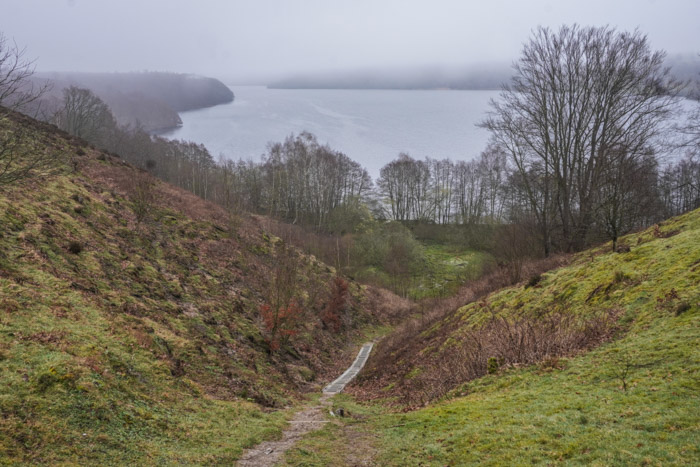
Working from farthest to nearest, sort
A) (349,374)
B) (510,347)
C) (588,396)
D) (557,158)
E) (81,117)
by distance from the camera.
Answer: (81,117)
(557,158)
(349,374)
(510,347)
(588,396)

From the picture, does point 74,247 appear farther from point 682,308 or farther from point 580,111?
point 580,111

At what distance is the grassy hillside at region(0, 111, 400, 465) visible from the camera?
8.85 metres

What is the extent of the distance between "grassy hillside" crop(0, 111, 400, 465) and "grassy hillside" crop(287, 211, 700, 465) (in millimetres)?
3923

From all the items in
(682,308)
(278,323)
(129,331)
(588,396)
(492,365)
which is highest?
(682,308)

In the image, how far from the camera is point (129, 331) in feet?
51.5

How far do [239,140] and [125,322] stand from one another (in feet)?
330

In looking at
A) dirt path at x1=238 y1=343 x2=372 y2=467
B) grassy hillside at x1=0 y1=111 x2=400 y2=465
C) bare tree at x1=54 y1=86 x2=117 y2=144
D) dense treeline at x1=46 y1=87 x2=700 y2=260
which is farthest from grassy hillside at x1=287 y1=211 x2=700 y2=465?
bare tree at x1=54 y1=86 x2=117 y2=144

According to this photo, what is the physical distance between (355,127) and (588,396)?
375 ft

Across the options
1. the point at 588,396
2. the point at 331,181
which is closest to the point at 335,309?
the point at 588,396

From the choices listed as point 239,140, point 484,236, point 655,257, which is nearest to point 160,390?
point 655,257

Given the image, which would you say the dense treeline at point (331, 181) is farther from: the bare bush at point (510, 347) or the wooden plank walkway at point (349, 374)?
the bare bush at point (510, 347)

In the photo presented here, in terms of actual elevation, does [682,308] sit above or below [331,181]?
above

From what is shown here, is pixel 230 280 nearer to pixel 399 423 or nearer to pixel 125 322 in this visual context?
pixel 125 322

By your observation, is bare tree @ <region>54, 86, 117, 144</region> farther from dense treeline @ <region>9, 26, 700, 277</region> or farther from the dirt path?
the dirt path
